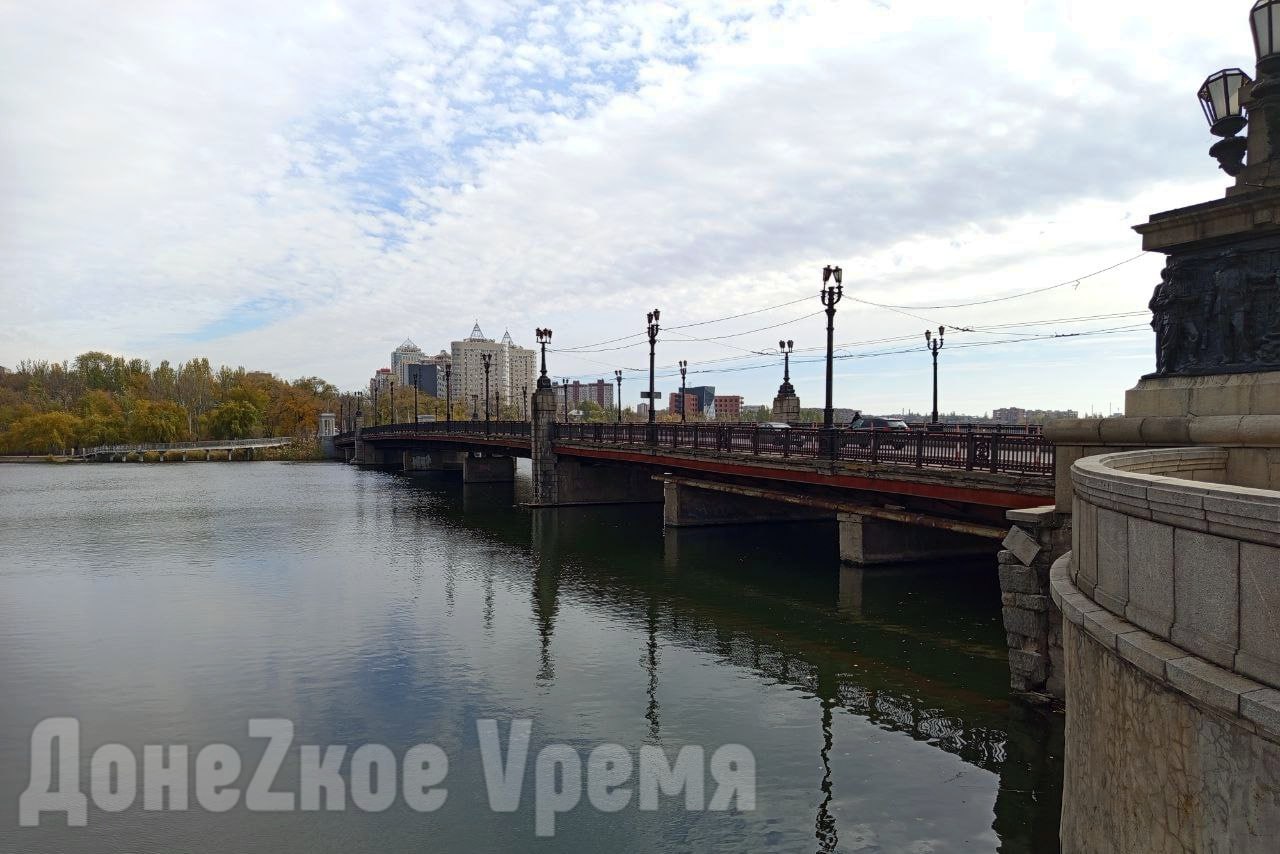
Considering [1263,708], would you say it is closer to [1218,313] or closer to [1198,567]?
[1198,567]

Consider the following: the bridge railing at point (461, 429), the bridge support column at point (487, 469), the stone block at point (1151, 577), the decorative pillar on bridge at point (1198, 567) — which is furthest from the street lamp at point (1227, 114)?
the bridge support column at point (487, 469)

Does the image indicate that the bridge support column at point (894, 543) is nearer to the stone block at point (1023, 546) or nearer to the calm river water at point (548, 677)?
the calm river water at point (548, 677)

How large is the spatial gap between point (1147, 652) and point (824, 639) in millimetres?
13685

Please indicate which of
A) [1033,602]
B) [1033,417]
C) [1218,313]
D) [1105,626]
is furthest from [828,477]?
[1033,417]

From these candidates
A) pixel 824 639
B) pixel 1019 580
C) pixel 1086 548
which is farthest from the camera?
pixel 824 639

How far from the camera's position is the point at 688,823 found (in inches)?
418

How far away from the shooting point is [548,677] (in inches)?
663

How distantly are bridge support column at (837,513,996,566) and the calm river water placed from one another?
900 mm

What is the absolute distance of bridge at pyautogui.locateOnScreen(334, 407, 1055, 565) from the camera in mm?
19547

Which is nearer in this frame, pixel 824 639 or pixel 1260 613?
pixel 1260 613

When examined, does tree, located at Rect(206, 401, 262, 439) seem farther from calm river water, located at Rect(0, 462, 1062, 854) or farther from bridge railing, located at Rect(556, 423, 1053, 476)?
bridge railing, located at Rect(556, 423, 1053, 476)

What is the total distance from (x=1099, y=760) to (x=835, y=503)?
1926 cm

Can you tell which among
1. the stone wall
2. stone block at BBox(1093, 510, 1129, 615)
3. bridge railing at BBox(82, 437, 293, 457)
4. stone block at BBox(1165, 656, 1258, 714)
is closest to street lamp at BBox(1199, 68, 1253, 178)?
the stone wall

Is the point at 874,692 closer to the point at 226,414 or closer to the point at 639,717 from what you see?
the point at 639,717
